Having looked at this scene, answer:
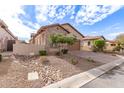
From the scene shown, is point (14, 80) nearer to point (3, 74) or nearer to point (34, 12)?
point (3, 74)

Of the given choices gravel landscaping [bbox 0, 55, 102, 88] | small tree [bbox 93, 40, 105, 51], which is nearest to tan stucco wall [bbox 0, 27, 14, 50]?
gravel landscaping [bbox 0, 55, 102, 88]

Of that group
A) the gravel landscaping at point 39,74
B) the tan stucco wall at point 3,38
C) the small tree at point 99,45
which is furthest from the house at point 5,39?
the small tree at point 99,45

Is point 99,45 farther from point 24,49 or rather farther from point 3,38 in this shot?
point 24,49

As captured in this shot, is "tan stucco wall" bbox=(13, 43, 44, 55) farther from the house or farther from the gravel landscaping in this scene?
the house

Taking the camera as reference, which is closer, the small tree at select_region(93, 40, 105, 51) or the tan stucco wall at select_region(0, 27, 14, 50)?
the tan stucco wall at select_region(0, 27, 14, 50)

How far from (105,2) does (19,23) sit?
28.7 feet

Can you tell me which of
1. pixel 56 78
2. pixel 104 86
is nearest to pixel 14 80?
pixel 56 78

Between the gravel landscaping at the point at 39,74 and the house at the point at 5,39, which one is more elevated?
the house at the point at 5,39

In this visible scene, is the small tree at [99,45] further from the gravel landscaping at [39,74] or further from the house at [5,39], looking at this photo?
the gravel landscaping at [39,74]

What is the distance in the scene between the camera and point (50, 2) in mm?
11023

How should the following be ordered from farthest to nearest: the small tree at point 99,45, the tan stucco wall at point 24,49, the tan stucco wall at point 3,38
→ 1. the small tree at point 99,45
2. the tan stucco wall at point 3,38
3. the tan stucco wall at point 24,49

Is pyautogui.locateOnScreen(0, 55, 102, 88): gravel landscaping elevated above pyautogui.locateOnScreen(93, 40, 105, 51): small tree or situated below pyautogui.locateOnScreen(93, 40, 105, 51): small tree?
below

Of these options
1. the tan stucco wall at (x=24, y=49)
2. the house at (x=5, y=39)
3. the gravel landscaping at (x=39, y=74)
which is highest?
the house at (x=5, y=39)

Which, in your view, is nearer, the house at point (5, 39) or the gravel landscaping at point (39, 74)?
the gravel landscaping at point (39, 74)
